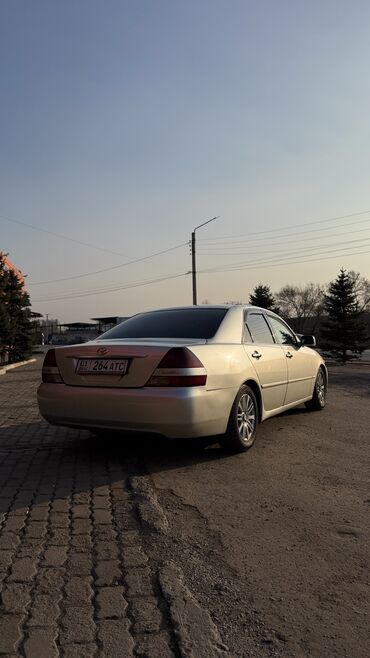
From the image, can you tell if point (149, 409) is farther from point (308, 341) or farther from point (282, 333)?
point (308, 341)

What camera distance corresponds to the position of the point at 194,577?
2.85 meters

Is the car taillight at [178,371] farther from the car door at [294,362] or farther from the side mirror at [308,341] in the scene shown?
the side mirror at [308,341]

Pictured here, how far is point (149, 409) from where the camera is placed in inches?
185

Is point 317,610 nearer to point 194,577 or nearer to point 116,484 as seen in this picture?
point 194,577

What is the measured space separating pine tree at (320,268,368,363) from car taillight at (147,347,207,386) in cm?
4275

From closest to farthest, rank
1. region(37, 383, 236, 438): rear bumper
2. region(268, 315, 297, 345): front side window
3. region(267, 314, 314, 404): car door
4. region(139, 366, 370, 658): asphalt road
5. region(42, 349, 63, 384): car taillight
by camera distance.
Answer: region(139, 366, 370, 658): asphalt road < region(37, 383, 236, 438): rear bumper < region(42, 349, 63, 384): car taillight < region(267, 314, 314, 404): car door < region(268, 315, 297, 345): front side window

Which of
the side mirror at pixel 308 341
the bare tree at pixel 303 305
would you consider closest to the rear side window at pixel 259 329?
the side mirror at pixel 308 341

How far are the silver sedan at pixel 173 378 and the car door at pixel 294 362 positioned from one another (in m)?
0.49

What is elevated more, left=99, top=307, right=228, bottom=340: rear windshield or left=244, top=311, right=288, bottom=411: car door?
left=99, top=307, right=228, bottom=340: rear windshield

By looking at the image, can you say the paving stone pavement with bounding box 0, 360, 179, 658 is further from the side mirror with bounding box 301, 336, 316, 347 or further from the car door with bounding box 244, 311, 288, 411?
the side mirror with bounding box 301, 336, 316, 347

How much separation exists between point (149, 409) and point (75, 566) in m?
1.86

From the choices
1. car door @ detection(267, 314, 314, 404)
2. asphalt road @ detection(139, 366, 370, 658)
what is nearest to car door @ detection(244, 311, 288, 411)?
car door @ detection(267, 314, 314, 404)

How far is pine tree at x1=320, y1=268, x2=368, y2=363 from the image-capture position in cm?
4609

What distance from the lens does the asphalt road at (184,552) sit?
233cm
